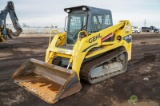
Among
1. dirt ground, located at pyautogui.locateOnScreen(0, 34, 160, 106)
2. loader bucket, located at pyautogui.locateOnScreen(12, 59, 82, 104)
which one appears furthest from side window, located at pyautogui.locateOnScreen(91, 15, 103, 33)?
loader bucket, located at pyautogui.locateOnScreen(12, 59, 82, 104)

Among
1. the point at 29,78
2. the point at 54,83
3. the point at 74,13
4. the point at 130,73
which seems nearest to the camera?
the point at 54,83

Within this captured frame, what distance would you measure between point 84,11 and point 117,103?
130 inches

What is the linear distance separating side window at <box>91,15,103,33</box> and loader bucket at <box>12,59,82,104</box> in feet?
6.71

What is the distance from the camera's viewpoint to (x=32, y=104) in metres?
5.11

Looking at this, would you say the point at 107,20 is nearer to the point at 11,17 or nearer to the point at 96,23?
the point at 96,23

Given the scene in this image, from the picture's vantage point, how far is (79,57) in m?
5.98

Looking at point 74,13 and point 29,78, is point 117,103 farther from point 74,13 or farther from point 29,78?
point 74,13

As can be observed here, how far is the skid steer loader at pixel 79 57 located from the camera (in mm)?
5799

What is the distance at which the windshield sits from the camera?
278 inches

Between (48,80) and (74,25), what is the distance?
2248 millimetres

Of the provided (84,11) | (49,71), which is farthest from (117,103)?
(84,11)

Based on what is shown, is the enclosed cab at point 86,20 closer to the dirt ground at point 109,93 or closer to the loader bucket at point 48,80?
the loader bucket at point 48,80

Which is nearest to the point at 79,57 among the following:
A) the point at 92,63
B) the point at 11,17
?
the point at 92,63

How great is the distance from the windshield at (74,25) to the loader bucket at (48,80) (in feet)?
4.93
